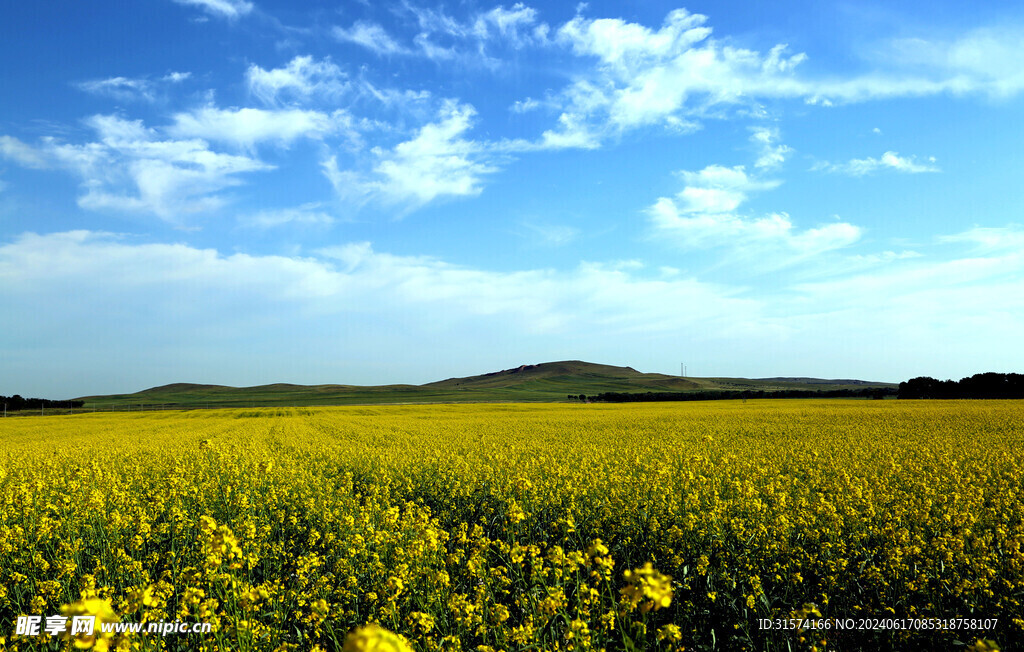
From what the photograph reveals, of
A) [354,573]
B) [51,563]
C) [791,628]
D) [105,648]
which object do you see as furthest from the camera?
[51,563]

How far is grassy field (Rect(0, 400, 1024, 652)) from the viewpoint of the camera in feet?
15.0

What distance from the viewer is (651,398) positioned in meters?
79.3

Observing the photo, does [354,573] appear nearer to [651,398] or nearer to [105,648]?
[105,648]

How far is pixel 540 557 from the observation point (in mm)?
5941

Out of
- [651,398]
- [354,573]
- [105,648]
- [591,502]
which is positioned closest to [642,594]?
[105,648]

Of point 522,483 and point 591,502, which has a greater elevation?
point 522,483

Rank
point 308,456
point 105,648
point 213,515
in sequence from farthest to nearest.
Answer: point 308,456 < point 213,515 < point 105,648

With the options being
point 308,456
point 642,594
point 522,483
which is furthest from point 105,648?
point 308,456

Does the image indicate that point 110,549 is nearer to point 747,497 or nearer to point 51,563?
point 51,563

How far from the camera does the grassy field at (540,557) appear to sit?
456 cm

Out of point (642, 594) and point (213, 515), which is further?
point (213, 515)

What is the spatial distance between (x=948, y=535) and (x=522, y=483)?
4603mm

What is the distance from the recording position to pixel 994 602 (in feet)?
16.2

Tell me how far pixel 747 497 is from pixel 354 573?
17.0 ft
